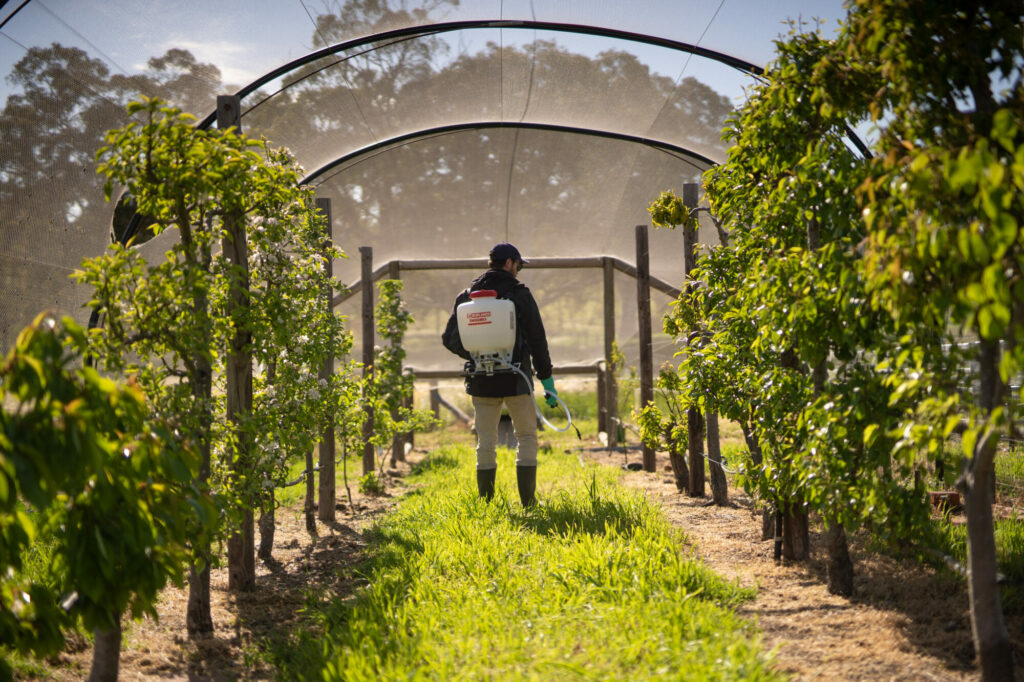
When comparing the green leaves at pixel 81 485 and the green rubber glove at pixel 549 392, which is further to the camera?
the green rubber glove at pixel 549 392

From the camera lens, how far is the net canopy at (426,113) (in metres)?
4.62

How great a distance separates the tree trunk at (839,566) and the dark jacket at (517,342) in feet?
7.82

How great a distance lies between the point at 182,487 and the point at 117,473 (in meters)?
0.29

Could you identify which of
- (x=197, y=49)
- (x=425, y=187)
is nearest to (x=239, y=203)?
(x=197, y=49)

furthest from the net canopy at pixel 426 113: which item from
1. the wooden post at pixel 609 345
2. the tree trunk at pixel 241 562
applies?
the tree trunk at pixel 241 562

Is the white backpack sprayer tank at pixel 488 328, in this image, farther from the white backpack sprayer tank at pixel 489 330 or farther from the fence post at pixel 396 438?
the fence post at pixel 396 438

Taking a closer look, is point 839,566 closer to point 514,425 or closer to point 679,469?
point 514,425

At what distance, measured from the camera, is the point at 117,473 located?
1994mm

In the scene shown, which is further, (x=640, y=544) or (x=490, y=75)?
(x=490, y=75)

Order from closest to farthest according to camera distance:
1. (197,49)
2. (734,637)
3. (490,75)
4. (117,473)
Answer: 1. (117,473)
2. (734,637)
3. (197,49)
4. (490,75)

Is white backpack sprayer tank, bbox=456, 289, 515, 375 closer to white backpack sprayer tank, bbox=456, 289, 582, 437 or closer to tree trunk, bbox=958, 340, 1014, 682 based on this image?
white backpack sprayer tank, bbox=456, 289, 582, 437

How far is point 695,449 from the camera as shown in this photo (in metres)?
6.00

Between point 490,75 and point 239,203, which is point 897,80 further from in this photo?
point 490,75

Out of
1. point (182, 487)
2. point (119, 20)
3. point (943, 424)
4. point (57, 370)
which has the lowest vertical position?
point (182, 487)
